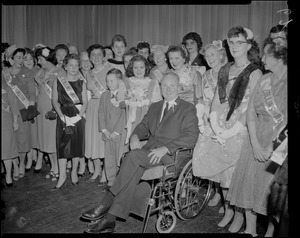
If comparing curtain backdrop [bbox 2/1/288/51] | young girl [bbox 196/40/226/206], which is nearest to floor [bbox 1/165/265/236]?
young girl [bbox 196/40/226/206]

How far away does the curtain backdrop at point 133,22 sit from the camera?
5.08m

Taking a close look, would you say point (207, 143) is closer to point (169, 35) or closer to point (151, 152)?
point (151, 152)

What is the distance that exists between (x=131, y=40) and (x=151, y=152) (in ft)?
14.9

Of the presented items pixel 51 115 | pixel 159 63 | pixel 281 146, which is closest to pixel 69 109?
pixel 51 115

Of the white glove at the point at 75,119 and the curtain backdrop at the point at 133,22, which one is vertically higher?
the curtain backdrop at the point at 133,22

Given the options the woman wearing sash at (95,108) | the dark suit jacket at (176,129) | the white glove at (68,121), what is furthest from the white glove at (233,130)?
A: the white glove at (68,121)

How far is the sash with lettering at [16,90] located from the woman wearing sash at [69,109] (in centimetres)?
52

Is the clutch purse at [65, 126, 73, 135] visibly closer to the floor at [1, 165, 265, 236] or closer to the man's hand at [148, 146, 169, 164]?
the floor at [1, 165, 265, 236]

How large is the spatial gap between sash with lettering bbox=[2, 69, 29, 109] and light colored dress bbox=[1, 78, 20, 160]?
0.36 feet

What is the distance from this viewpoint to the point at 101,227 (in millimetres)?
2666

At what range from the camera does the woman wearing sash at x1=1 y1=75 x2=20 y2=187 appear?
12.1ft

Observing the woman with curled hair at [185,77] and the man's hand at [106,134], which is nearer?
the woman with curled hair at [185,77]

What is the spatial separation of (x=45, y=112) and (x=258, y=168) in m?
2.53

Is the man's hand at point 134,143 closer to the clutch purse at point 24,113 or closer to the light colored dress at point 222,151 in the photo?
the light colored dress at point 222,151
